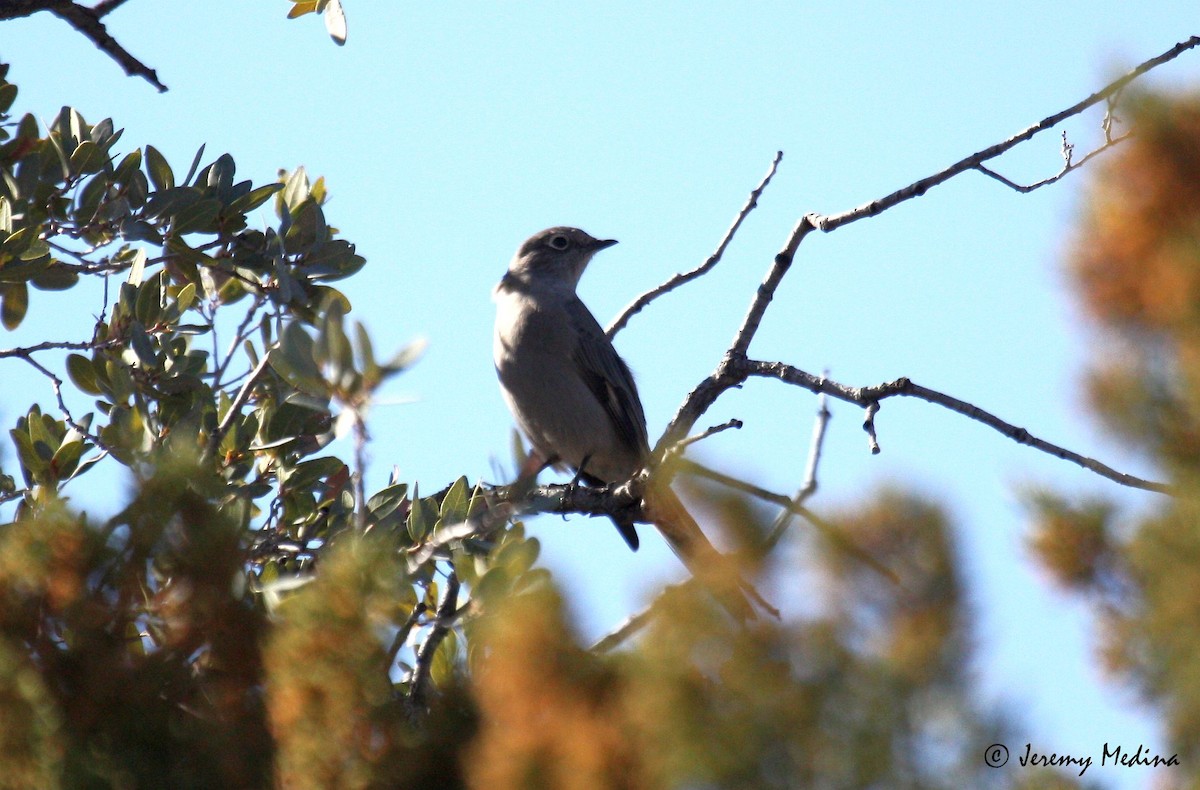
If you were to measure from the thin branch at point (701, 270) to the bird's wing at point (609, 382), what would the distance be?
5.80ft

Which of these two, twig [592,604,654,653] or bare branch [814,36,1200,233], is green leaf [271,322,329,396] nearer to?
twig [592,604,654,653]

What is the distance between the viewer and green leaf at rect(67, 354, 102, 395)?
14.7ft

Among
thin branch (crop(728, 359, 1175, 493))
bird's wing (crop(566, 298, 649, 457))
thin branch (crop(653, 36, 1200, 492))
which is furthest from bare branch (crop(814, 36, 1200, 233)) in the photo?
bird's wing (crop(566, 298, 649, 457))

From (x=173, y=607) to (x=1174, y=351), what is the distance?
4.69 ft

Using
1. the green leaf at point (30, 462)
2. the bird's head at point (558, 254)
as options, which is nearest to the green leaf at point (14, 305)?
the green leaf at point (30, 462)

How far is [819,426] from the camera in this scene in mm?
2492

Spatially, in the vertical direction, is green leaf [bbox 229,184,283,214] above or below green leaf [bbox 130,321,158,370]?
above

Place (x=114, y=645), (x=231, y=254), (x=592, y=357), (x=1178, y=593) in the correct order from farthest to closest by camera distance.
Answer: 1. (x=592, y=357)
2. (x=231, y=254)
3. (x=114, y=645)
4. (x=1178, y=593)

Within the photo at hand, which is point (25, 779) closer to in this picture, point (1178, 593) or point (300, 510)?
point (1178, 593)

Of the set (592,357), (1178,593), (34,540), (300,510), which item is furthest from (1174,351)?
(592,357)

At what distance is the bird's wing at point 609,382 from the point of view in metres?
7.70

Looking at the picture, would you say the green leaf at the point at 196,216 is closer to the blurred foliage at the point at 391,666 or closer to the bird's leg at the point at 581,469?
the blurred foliage at the point at 391,666

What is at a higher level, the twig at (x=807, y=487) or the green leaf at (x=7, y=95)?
the green leaf at (x=7, y=95)

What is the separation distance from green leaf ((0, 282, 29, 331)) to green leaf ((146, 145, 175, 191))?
0.75m
